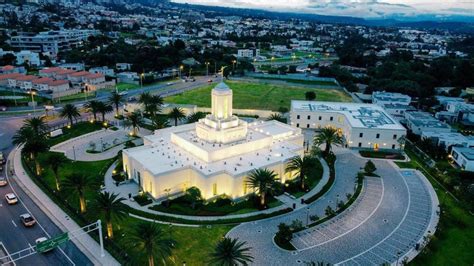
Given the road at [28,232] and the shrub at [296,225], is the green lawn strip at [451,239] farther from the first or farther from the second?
the road at [28,232]

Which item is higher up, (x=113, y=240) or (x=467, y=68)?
(x=467, y=68)

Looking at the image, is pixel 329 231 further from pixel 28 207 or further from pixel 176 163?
pixel 28 207

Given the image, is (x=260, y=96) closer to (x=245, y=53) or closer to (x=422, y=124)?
(x=422, y=124)

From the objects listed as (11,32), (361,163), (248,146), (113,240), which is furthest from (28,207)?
(11,32)

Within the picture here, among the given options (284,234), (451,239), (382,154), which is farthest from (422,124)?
(284,234)

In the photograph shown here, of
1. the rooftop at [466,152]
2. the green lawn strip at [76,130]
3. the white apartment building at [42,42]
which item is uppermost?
the white apartment building at [42,42]

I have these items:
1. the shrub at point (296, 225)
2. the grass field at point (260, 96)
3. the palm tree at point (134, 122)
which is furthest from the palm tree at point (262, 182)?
the grass field at point (260, 96)
